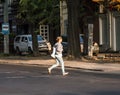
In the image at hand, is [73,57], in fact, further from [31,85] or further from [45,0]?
[31,85]

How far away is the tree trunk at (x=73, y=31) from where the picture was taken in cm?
3416

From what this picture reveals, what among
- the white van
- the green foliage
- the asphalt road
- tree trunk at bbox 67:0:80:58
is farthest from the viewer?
the white van

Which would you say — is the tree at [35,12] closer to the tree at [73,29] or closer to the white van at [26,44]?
the white van at [26,44]

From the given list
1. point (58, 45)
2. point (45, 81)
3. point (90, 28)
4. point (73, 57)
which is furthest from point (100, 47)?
point (45, 81)

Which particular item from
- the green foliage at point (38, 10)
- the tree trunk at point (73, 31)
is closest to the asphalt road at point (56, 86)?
the tree trunk at point (73, 31)

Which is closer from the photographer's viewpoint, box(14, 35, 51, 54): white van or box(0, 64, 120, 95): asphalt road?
box(0, 64, 120, 95): asphalt road

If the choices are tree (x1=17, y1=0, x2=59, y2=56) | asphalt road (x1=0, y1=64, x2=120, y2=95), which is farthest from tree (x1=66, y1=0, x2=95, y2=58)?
asphalt road (x1=0, y1=64, x2=120, y2=95)

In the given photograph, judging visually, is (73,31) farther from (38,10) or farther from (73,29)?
(38,10)

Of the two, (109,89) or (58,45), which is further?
(58,45)

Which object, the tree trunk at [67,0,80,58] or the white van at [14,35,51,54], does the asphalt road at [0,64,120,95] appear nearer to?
the tree trunk at [67,0,80,58]

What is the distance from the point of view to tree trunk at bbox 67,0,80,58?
112ft

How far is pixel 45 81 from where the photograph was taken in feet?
65.7

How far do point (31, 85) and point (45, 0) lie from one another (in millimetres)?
22785

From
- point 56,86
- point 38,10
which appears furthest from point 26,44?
point 56,86
